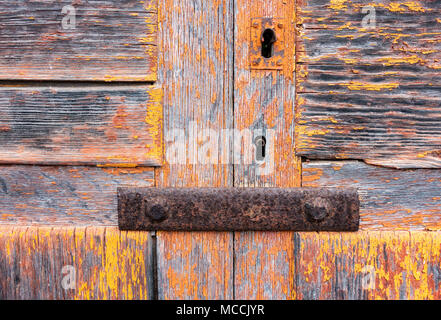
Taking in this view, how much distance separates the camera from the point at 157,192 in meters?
0.69

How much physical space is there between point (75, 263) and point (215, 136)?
415mm

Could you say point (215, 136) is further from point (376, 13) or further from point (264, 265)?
point (376, 13)

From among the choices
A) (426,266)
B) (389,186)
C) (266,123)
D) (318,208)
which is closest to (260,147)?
(266,123)

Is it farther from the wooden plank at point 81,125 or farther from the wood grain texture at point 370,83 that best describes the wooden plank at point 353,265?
the wooden plank at point 81,125

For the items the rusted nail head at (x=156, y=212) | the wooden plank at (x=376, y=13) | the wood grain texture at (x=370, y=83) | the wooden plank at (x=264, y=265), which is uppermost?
the wooden plank at (x=376, y=13)

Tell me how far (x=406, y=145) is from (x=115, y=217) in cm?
65

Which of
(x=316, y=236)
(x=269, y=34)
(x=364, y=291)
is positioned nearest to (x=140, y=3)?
(x=269, y=34)

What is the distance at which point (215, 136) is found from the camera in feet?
2.31

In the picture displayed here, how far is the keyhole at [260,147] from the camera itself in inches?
27.7

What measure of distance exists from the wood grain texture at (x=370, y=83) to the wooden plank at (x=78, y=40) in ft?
1.10

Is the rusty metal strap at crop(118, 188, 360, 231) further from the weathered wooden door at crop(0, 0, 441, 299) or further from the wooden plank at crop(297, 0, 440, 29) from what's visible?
the wooden plank at crop(297, 0, 440, 29)

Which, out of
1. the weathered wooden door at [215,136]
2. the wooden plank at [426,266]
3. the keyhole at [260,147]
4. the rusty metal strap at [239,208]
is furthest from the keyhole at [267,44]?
the wooden plank at [426,266]

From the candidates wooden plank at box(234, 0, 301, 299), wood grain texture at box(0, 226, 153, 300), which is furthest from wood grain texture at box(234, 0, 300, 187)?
wood grain texture at box(0, 226, 153, 300)
